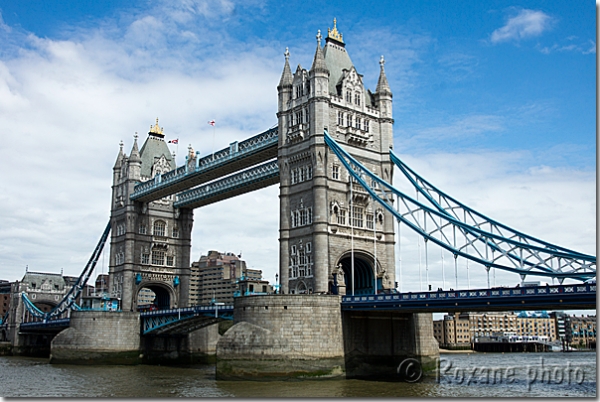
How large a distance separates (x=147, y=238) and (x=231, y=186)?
54.8 ft

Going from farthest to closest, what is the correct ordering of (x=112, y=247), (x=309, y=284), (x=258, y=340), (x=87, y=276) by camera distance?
(x=87, y=276)
(x=112, y=247)
(x=309, y=284)
(x=258, y=340)

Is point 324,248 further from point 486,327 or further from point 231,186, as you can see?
point 486,327

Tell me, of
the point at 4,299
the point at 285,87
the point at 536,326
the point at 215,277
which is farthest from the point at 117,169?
the point at 536,326

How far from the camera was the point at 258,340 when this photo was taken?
43906mm

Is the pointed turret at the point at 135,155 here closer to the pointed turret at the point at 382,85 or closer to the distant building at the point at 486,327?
the pointed turret at the point at 382,85

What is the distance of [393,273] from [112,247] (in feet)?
127

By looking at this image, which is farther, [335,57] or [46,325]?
[46,325]

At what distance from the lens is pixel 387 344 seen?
48.9 meters

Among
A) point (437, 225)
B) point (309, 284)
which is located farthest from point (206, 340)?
point (437, 225)

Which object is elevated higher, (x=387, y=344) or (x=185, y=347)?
(x=387, y=344)

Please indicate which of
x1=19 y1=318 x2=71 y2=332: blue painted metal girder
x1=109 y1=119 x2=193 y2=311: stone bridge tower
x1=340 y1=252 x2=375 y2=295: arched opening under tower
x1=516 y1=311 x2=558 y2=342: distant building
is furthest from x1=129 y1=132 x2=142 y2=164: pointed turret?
x1=516 y1=311 x2=558 y2=342: distant building

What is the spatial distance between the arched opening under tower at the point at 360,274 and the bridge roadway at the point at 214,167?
11.7 meters

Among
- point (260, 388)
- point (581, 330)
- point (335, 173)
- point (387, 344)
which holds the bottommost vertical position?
point (581, 330)

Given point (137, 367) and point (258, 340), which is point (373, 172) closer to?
point (258, 340)
